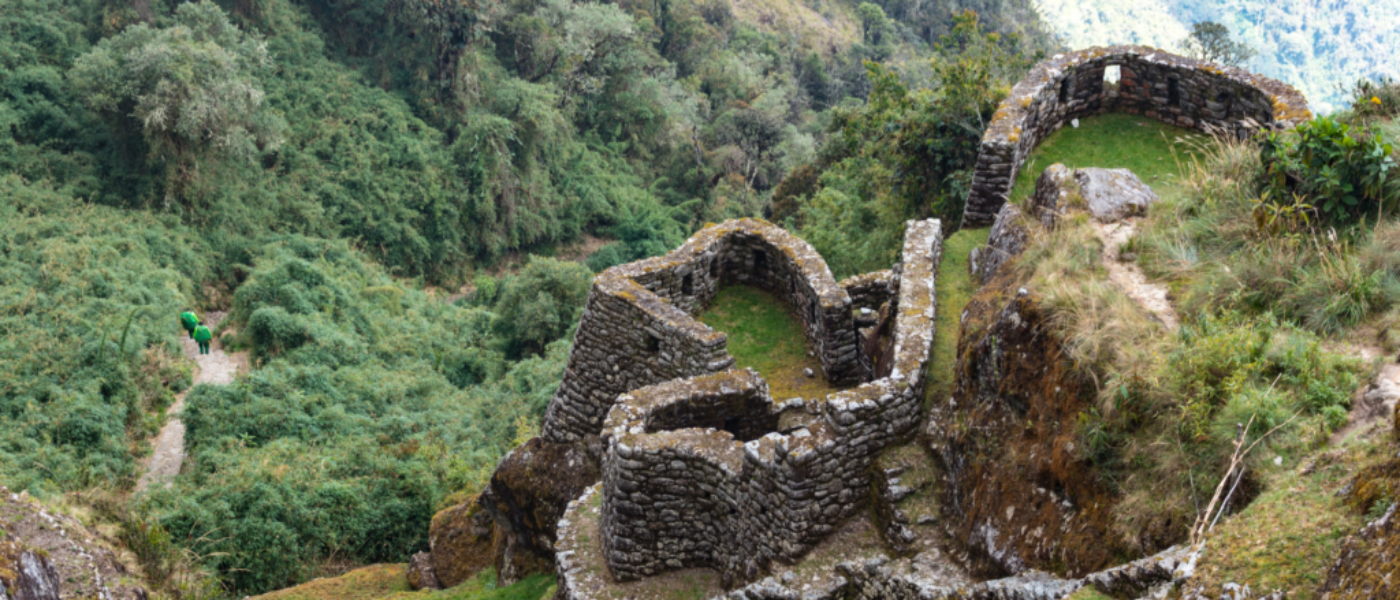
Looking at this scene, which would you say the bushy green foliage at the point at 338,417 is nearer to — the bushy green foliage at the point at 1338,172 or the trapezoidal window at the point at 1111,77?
the trapezoidal window at the point at 1111,77

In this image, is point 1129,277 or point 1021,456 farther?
point 1129,277

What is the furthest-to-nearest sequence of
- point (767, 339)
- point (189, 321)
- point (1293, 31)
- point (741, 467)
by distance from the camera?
point (1293, 31), point (189, 321), point (767, 339), point (741, 467)

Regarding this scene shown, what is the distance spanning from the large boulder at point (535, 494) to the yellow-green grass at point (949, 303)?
459cm

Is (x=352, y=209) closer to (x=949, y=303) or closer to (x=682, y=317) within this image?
(x=682, y=317)

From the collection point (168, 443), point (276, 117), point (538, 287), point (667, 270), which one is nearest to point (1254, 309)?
point (667, 270)

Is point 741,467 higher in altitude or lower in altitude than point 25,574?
higher

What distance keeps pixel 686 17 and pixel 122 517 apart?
5146cm

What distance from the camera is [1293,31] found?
68250mm

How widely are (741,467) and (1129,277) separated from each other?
3.79 metres

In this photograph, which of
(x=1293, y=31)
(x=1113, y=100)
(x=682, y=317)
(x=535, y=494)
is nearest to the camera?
(x=682, y=317)

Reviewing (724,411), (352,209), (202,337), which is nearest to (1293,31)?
(352,209)

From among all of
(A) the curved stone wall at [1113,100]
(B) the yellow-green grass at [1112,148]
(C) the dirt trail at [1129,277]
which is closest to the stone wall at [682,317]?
(A) the curved stone wall at [1113,100]

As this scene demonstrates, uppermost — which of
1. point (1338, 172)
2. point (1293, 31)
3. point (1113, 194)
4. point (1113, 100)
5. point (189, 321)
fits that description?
point (1293, 31)

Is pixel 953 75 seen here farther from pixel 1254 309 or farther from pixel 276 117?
pixel 276 117
